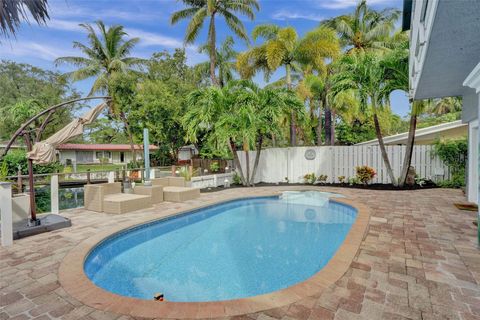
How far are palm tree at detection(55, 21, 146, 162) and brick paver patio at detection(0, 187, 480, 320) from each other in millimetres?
15983

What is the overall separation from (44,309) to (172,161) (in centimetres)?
2007

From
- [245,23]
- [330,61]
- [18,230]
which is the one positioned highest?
[245,23]

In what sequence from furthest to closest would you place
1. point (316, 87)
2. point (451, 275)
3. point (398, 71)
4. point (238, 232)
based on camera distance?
1. point (316, 87)
2. point (398, 71)
3. point (238, 232)
4. point (451, 275)

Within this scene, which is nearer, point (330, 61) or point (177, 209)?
point (177, 209)

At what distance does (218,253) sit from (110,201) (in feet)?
12.4

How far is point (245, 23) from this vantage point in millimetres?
15922

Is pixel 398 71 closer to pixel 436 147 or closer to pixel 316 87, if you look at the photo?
pixel 436 147

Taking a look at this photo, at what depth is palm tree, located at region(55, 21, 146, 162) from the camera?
18.9 metres

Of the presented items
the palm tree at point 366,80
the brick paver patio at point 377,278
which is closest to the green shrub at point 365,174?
the palm tree at point 366,80

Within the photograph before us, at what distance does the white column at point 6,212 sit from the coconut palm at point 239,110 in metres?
7.09

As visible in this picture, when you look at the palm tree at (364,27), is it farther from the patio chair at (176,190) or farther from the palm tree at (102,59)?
the palm tree at (102,59)

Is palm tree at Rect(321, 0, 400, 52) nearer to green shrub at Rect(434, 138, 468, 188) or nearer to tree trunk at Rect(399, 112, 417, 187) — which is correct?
tree trunk at Rect(399, 112, 417, 187)

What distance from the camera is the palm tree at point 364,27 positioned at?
15258mm

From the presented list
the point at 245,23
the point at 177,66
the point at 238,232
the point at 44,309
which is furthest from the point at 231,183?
the point at 177,66
